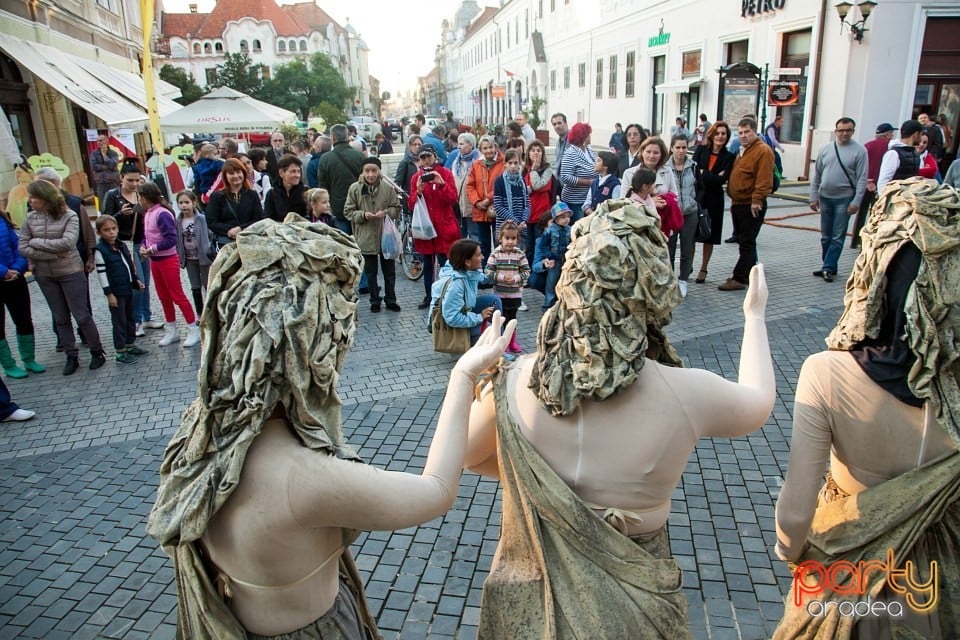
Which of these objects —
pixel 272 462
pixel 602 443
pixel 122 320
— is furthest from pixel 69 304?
pixel 602 443

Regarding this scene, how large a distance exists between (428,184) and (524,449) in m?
6.56

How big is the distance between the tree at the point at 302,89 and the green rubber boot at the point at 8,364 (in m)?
48.4

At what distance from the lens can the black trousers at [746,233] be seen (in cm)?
826

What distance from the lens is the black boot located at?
6848 millimetres

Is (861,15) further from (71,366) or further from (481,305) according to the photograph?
(71,366)

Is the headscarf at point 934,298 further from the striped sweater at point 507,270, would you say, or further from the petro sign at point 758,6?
the petro sign at point 758,6

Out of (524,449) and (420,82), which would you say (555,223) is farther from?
(420,82)

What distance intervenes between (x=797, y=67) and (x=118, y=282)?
17163 mm

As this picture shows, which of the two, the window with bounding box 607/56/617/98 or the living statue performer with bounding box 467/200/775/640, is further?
the window with bounding box 607/56/617/98

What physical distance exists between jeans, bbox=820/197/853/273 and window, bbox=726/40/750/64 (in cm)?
1389

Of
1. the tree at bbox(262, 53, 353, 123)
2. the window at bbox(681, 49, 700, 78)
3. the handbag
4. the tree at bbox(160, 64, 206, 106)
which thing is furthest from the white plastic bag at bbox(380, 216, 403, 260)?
the tree at bbox(262, 53, 353, 123)

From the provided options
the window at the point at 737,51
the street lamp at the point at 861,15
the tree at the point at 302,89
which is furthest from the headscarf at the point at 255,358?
the tree at the point at 302,89

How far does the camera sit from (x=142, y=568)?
3.77 meters

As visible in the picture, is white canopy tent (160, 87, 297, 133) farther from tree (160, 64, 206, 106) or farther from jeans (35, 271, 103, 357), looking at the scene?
tree (160, 64, 206, 106)
